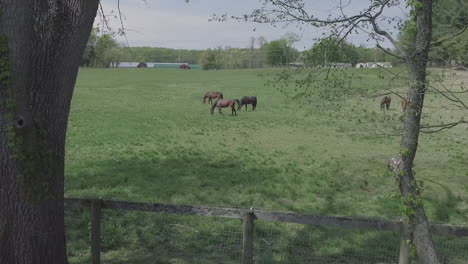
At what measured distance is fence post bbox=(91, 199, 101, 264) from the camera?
5.89 meters

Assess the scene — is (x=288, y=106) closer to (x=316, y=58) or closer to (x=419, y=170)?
(x=419, y=170)

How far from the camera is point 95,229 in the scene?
595 cm

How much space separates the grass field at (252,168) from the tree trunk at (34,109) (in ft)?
5.75

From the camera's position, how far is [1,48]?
177 inches

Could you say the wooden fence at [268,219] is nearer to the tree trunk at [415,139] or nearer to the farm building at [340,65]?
the tree trunk at [415,139]

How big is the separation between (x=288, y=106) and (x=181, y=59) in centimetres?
15989

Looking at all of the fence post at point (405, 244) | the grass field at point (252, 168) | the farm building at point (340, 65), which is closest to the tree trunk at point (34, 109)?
the grass field at point (252, 168)

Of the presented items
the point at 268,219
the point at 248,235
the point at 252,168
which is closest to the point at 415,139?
the point at 268,219

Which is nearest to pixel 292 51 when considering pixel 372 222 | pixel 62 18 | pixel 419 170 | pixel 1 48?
pixel 372 222

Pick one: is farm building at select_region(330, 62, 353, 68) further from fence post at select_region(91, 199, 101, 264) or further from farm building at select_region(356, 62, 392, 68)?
fence post at select_region(91, 199, 101, 264)

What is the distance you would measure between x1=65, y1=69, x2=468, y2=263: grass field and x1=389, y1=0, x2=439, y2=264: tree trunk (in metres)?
0.28

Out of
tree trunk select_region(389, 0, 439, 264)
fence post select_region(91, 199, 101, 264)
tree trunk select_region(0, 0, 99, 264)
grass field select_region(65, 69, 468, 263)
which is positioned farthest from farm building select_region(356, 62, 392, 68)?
fence post select_region(91, 199, 101, 264)

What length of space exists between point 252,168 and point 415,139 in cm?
692

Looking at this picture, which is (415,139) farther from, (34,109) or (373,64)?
(34,109)
